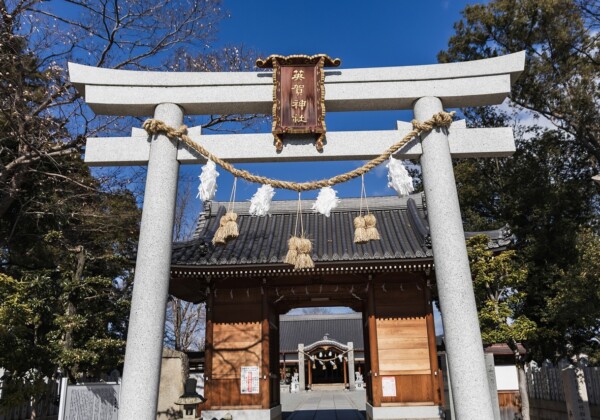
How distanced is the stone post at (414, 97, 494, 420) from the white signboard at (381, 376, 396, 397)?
6266mm

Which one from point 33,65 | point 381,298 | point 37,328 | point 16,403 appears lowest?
point 16,403

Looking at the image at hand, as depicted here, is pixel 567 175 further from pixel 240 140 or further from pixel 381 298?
pixel 240 140

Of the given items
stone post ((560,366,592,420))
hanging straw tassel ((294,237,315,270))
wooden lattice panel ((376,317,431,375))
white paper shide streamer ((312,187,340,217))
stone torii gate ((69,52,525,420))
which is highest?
stone torii gate ((69,52,525,420))

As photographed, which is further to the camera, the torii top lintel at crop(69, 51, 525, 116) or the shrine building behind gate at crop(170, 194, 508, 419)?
the shrine building behind gate at crop(170, 194, 508, 419)

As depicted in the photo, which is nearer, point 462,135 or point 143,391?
point 143,391

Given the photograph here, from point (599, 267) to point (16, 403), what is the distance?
38.1 feet

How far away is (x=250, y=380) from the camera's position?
11008mm

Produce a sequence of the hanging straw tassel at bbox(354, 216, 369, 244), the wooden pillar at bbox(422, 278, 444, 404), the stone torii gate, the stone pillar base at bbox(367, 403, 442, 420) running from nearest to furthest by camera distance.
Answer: the stone torii gate
the hanging straw tassel at bbox(354, 216, 369, 244)
the stone pillar base at bbox(367, 403, 442, 420)
the wooden pillar at bbox(422, 278, 444, 404)

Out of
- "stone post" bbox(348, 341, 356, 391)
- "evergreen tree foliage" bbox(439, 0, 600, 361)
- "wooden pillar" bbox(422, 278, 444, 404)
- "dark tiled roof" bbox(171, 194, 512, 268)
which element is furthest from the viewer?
"stone post" bbox(348, 341, 356, 391)

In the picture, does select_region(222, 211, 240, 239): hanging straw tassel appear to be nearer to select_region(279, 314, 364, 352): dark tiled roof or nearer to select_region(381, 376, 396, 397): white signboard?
select_region(381, 376, 396, 397): white signboard

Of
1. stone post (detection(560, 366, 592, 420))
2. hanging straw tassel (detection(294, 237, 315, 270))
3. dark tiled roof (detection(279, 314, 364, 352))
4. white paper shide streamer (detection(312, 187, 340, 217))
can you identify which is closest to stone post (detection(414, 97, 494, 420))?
white paper shide streamer (detection(312, 187, 340, 217))

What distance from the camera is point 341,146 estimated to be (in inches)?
220

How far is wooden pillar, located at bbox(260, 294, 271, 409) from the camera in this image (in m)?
11.0

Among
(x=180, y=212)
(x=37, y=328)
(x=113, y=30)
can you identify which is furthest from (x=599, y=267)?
(x=180, y=212)
